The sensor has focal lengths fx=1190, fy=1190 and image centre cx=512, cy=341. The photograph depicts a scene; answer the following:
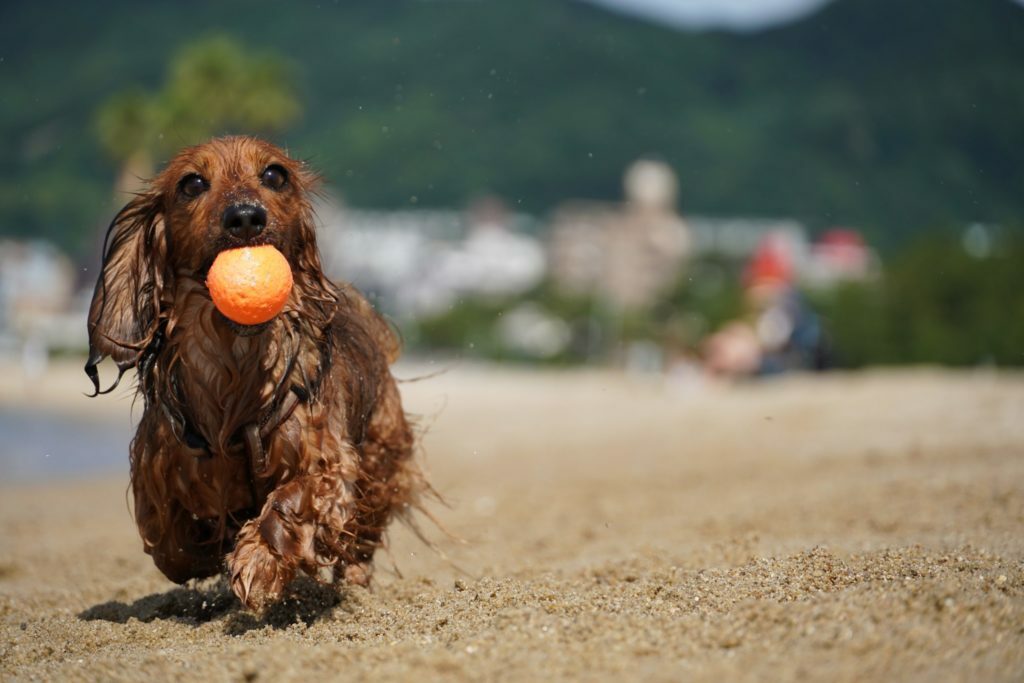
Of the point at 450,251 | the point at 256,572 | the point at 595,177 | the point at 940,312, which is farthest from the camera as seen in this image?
the point at 595,177

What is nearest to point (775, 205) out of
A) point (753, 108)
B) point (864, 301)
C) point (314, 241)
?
point (753, 108)

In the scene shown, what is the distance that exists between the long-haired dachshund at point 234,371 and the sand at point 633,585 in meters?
0.35

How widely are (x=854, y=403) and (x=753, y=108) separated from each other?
126770 millimetres

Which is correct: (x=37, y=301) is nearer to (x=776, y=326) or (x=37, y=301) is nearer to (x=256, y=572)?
(x=776, y=326)

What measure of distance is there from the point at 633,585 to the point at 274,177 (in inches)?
74.5

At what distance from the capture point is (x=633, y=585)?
420cm

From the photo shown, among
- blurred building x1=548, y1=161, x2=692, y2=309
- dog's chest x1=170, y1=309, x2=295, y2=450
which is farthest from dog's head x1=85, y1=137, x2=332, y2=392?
blurred building x1=548, y1=161, x2=692, y2=309

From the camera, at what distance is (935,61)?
3875 cm

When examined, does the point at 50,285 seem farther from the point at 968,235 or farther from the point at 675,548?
the point at 675,548

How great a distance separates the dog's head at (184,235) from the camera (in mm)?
3936

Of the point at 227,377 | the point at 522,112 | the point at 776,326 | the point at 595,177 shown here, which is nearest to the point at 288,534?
the point at 227,377

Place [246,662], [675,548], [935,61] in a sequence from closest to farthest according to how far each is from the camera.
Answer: [246,662]
[675,548]
[935,61]

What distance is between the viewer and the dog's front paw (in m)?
3.85

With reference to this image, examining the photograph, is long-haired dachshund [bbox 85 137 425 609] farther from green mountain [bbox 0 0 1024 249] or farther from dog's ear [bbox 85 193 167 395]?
green mountain [bbox 0 0 1024 249]
